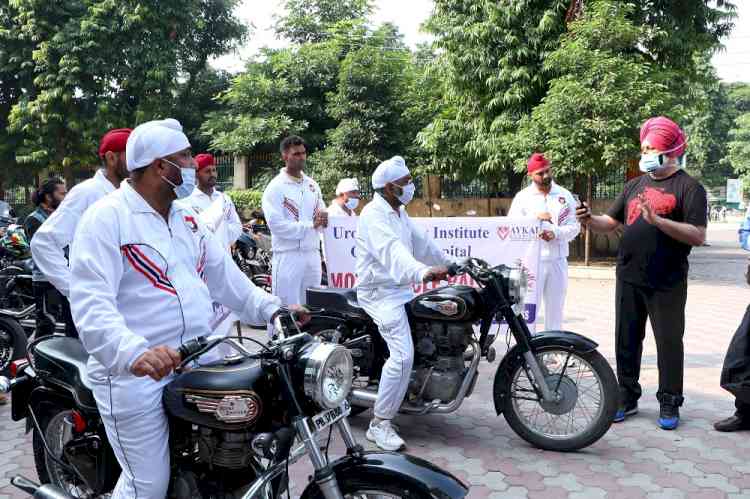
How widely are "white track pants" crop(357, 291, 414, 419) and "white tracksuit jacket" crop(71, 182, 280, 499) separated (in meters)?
1.72

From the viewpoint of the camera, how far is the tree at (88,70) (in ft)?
72.6

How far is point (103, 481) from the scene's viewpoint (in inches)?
115

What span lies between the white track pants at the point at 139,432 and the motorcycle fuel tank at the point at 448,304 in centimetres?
229

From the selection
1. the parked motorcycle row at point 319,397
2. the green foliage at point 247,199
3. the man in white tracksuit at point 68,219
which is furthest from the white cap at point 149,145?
the green foliage at point 247,199

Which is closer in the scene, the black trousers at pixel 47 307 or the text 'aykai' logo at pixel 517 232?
the black trousers at pixel 47 307

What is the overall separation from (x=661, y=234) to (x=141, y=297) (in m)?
3.61

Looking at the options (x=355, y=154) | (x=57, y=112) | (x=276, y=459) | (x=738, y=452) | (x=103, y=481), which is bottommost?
(x=738, y=452)

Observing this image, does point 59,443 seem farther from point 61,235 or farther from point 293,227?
point 293,227

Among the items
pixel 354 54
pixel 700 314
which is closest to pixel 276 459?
pixel 700 314

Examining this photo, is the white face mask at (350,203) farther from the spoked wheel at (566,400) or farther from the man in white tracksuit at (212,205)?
the spoked wheel at (566,400)

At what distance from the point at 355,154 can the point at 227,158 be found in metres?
5.40

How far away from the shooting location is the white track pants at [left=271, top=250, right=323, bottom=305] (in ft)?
22.0

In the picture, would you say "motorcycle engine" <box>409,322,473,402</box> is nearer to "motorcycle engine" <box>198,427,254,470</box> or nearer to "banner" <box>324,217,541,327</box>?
"banner" <box>324,217,541,327</box>

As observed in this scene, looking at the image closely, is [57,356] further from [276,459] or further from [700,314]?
[700,314]
